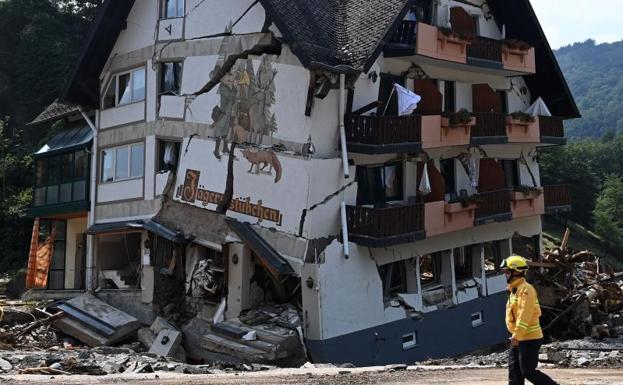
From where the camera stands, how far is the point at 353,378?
11484 millimetres

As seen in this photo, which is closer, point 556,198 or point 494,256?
point 494,256

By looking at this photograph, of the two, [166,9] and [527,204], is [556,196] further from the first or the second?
[166,9]

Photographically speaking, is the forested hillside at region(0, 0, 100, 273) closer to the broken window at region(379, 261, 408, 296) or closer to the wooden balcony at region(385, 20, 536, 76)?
the broken window at region(379, 261, 408, 296)

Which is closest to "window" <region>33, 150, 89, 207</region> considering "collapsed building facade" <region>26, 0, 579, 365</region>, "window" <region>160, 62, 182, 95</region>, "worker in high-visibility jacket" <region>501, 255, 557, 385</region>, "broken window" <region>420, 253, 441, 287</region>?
"collapsed building facade" <region>26, 0, 579, 365</region>

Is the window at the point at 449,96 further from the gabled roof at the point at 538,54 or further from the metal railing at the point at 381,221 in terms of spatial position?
the metal railing at the point at 381,221

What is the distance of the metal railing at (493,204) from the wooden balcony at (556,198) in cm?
A: 288

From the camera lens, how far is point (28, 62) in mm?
51906

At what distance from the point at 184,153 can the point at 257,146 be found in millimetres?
3438

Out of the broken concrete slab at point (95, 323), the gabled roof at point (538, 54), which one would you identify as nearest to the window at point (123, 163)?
the broken concrete slab at point (95, 323)

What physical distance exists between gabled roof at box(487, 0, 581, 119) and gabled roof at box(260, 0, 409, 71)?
646 centimetres

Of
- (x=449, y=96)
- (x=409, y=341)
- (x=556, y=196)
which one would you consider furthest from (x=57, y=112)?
(x=556, y=196)

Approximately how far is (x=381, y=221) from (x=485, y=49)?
23.6 ft

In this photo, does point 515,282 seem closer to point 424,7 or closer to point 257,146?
point 257,146

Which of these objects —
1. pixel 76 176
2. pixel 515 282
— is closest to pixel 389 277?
pixel 515 282
